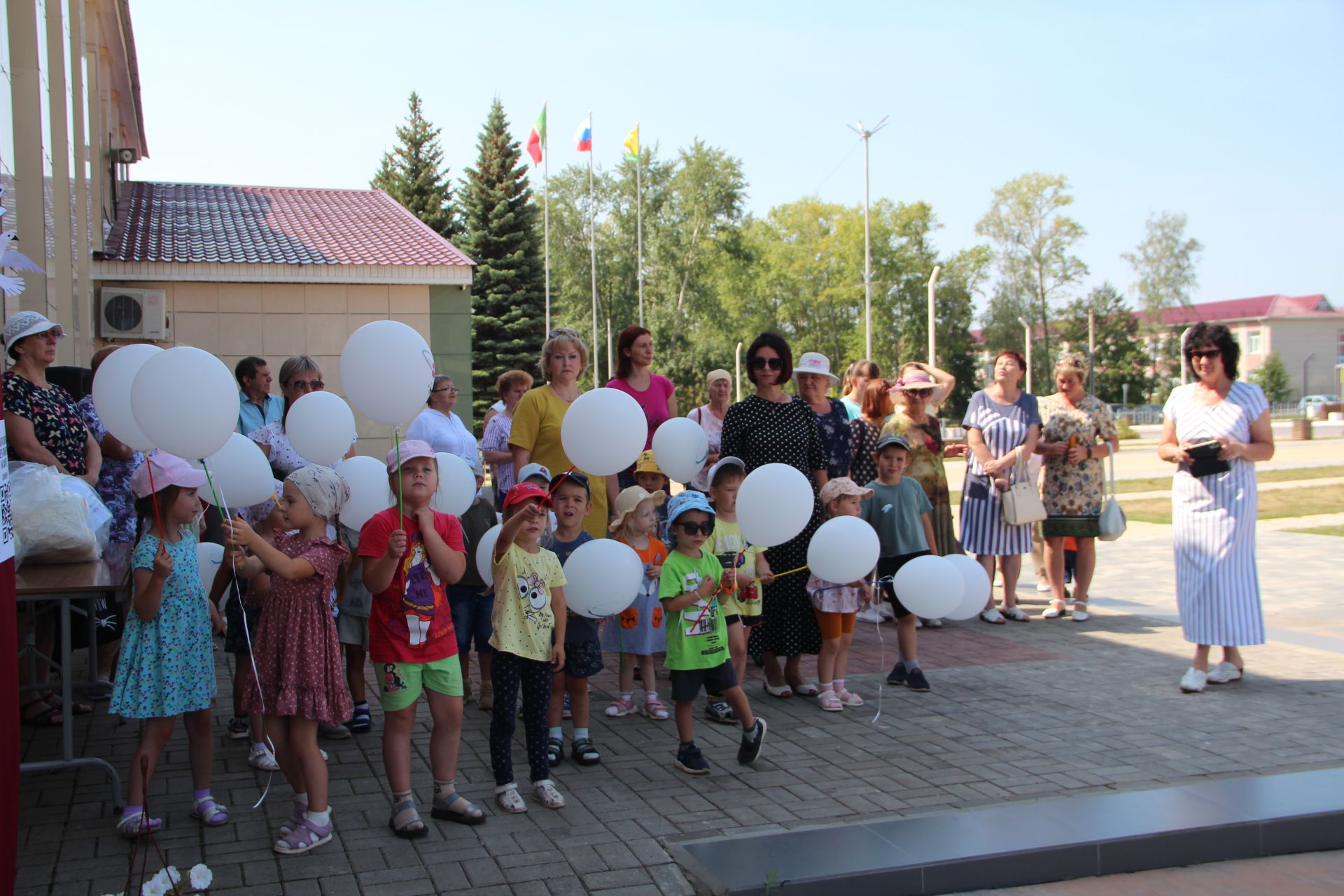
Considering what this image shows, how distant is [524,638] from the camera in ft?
14.9

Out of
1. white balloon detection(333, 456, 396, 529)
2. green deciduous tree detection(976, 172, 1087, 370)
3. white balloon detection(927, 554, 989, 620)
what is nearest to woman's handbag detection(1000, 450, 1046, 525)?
white balloon detection(927, 554, 989, 620)

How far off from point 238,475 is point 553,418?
175 centimetres

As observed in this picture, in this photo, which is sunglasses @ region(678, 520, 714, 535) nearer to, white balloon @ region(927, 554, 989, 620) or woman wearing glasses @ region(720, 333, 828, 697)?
woman wearing glasses @ region(720, 333, 828, 697)

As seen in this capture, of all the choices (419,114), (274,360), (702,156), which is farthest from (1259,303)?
(274,360)

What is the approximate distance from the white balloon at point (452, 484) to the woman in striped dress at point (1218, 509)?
13.9ft

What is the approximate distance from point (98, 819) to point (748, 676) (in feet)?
13.3

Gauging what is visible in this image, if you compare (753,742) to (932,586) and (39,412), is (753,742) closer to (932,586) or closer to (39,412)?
(932,586)

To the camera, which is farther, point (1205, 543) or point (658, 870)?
point (1205, 543)

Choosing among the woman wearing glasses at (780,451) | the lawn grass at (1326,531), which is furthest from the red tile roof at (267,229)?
the lawn grass at (1326,531)

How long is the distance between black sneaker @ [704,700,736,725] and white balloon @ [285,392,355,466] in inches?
A: 97.5

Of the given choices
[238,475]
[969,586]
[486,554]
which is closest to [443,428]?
[486,554]

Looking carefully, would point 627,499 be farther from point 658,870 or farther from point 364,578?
point 658,870

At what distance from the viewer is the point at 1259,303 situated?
4390 inches

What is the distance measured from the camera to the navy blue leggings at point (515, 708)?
178 inches
